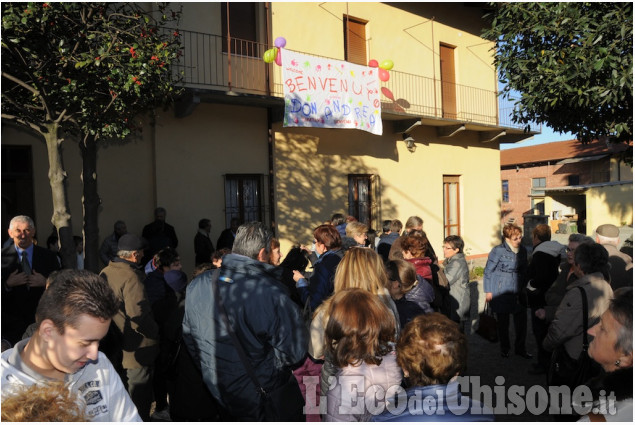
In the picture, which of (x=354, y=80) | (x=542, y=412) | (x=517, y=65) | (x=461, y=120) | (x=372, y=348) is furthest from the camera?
(x=461, y=120)

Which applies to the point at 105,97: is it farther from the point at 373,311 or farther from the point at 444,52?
the point at 444,52

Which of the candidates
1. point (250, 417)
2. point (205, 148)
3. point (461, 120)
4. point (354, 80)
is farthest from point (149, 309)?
point (461, 120)

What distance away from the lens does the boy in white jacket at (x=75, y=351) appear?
1.82 meters

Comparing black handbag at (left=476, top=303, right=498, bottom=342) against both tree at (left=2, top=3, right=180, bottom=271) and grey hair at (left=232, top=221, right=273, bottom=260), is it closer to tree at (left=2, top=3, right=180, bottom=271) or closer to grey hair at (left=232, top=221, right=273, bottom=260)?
grey hair at (left=232, top=221, right=273, bottom=260)

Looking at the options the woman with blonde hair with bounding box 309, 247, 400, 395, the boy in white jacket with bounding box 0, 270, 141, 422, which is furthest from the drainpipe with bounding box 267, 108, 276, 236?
the boy in white jacket with bounding box 0, 270, 141, 422

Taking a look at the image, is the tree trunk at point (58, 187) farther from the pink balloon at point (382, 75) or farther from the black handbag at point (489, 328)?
the pink balloon at point (382, 75)

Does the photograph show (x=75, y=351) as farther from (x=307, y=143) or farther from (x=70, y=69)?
(x=307, y=143)

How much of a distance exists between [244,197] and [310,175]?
1856 mm

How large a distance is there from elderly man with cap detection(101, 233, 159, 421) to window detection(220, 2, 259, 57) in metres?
7.49

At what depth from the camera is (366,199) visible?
1316 cm

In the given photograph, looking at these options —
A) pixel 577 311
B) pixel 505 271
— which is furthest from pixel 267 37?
pixel 577 311

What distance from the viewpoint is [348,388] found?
9.31 ft

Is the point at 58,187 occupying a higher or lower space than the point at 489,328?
higher

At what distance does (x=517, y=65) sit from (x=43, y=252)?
24.9 ft
